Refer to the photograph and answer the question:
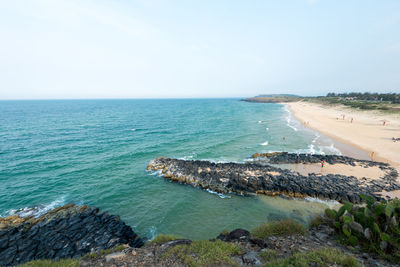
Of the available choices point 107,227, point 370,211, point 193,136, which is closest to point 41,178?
point 107,227

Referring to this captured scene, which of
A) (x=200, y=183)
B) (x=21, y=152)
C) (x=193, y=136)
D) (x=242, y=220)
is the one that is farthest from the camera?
(x=193, y=136)

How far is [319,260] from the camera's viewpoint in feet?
17.5

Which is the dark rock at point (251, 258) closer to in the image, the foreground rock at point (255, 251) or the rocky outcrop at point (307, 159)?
the foreground rock at point (255, 251)

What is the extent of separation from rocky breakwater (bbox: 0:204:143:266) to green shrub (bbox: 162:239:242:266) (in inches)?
260

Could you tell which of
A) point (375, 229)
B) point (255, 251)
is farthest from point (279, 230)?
point (375, 229)

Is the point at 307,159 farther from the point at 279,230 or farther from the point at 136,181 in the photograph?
the point at 136,181

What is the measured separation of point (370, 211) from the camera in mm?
7598

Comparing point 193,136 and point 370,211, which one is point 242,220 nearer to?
point 370,211

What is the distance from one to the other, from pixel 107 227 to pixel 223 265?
1114cm

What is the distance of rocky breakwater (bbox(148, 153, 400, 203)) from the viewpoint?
17156 mm

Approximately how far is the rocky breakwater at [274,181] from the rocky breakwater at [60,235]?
9306 millimetres

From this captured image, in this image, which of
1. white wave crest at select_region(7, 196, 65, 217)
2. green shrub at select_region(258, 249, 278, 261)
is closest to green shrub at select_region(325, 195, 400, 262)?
green shrub at select_region(258, 249, 278, 261)

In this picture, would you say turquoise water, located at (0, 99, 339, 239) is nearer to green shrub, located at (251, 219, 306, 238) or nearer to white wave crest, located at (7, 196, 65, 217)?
white wave crest, located at (7, 196, 65, 217)

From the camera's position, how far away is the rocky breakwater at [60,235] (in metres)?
10.8
